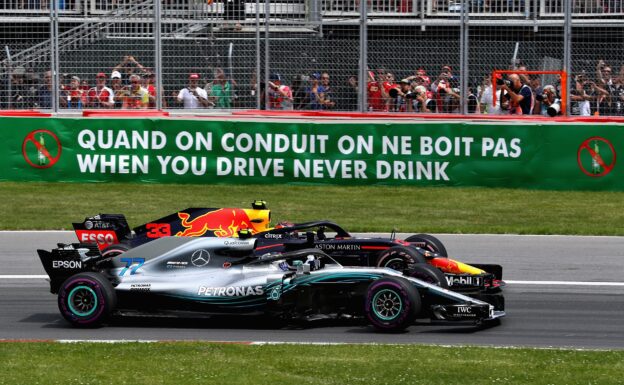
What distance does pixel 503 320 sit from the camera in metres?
12.0

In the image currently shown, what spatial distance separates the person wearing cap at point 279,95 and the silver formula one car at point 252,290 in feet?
33.3

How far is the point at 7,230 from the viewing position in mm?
18250

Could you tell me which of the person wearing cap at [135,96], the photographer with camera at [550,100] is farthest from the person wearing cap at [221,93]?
the photographer with camera at [550,100]

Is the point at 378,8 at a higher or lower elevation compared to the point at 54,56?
higher

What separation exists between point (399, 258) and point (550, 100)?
9892 millimetres

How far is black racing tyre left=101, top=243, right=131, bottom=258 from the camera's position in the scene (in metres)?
12.8

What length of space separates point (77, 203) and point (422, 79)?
20.9 ft

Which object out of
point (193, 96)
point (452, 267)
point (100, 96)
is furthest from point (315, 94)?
point (452, 267)

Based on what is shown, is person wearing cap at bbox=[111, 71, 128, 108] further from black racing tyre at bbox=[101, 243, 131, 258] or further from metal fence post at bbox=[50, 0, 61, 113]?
black racing tyre at bbox=[101, 243, 131, 258]

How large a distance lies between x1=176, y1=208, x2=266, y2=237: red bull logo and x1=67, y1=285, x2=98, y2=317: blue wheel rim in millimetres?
2467

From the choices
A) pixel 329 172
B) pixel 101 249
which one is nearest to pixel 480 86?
pixel 329 172

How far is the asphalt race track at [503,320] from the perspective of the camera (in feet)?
36.6

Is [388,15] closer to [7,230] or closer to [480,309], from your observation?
[7,230]

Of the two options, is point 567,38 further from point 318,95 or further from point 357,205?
point 357,205
